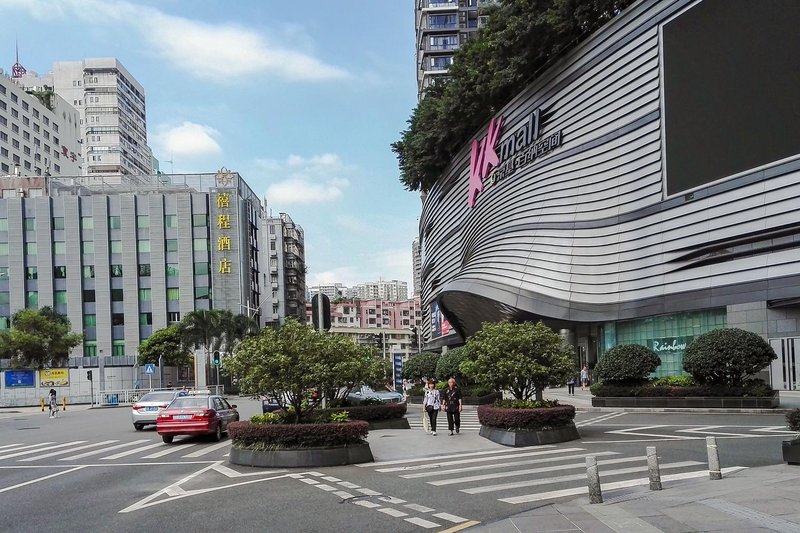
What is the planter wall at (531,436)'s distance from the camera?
714 inches

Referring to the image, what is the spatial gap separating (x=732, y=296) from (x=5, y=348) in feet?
179

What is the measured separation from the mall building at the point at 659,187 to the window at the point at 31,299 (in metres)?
55.5

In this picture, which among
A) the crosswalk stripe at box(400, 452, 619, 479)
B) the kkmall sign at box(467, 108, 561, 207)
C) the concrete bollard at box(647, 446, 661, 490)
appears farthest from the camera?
the kkmall sign at box(467, 108, 561, 207)

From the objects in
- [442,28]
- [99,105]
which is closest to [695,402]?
[442,28]

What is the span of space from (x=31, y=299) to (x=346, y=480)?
81.8 meters

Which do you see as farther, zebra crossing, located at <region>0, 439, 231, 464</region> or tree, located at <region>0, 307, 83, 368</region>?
tree, located at <region>0, 307, 83, 368</region>

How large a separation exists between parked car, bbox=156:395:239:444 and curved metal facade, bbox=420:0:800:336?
23252 mm

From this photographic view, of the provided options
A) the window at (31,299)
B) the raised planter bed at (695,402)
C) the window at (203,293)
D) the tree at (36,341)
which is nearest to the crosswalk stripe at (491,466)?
the raised planter bed at (695,402)

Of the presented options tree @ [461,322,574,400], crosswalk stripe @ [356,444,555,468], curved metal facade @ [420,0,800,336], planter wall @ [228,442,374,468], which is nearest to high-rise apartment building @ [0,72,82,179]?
curved metal facade @ [420,0,800,336]

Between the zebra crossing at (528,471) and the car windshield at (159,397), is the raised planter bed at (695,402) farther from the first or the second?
the car windshield at (159,397)

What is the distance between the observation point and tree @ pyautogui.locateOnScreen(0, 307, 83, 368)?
200 ft

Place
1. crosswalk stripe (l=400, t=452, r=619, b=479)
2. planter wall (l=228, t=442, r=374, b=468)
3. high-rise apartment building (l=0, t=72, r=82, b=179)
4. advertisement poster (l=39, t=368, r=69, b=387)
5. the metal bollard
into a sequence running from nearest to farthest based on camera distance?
the metal bollard < crosswalk stripe (l=400, t=452, r=619, b=479) < planter wall (l=228, t=442, r=374, b=468) < advertisement poster (l=39, t=368, r=69, b=387) < high-rise apartment building (l=0, t=72, r=82, b=179)

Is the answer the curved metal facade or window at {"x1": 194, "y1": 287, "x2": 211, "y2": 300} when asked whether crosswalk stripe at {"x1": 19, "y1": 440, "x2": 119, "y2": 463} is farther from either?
window at {"x1": 194, "y1": 287, "x2": 211, "y2": 300}

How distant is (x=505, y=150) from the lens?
2007 inches
